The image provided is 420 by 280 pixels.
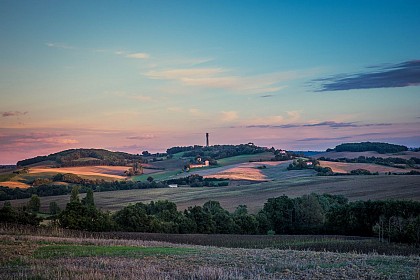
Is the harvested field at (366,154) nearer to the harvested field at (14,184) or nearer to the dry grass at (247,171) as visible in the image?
the dry grass at (247,171)

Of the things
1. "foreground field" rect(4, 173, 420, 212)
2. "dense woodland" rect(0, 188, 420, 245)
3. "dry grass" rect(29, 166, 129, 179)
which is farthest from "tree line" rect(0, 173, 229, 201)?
"dense woodland" rect(0, 188, 420, 245)

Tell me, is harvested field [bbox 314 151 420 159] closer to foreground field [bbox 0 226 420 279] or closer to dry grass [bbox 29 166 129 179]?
dry grass [bbox 29 166 129 179]

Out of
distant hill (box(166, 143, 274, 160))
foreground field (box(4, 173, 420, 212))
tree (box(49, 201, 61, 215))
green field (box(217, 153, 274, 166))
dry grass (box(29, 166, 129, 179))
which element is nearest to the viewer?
tree (box(49, 201, 61, 215))

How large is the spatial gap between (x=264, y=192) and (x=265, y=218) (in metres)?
32.2

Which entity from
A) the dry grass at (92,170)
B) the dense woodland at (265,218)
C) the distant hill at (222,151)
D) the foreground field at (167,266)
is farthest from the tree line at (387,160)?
the foreground field at (167,266)

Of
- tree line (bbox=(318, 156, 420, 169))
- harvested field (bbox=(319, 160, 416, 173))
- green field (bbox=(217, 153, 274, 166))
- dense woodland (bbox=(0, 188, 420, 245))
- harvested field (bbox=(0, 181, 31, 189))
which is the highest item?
green field (bbox=(217, 153, 274, 166))

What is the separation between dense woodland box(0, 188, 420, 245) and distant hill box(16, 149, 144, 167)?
54.2 m

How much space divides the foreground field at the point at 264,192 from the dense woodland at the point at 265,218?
10063 millimetres

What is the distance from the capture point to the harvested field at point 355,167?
128012mm

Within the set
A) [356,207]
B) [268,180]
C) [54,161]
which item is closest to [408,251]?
[356,207]

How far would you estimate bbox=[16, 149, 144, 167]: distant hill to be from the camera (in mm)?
145125

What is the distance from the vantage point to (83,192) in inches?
4916

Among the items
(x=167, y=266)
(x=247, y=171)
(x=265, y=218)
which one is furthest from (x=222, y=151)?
(x=167, y=266)

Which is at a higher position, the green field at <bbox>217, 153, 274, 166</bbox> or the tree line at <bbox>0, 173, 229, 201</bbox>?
the green field at <bbox>217, 153, 274, 166</bbox>
